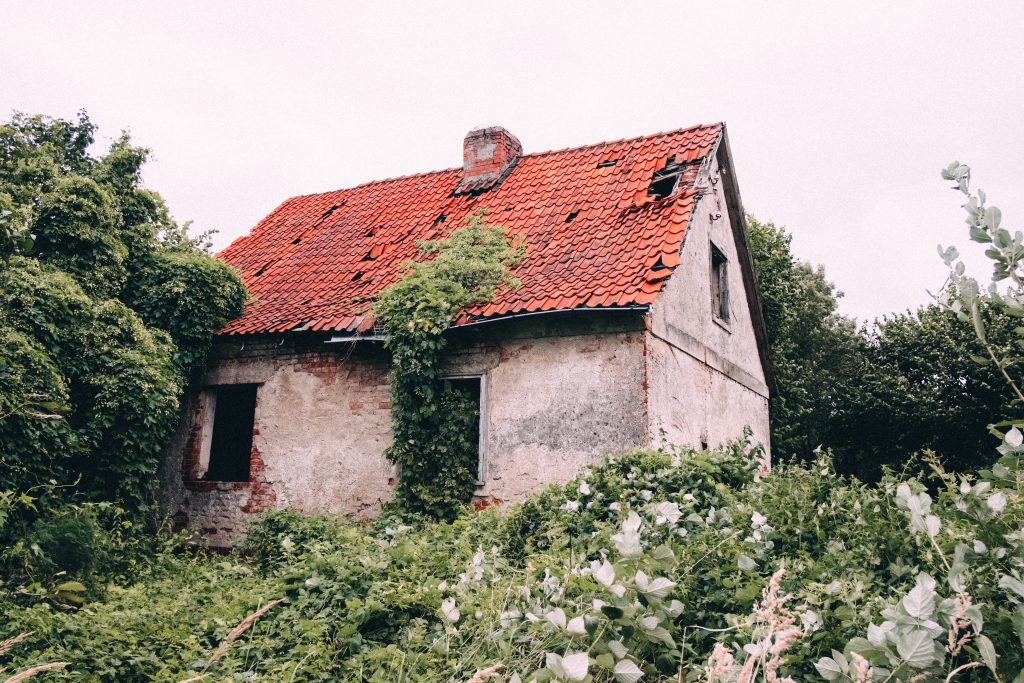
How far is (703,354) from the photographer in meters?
11.0

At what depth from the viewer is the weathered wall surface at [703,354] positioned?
9500 millimetres

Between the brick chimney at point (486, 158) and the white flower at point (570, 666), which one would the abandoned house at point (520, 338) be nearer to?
the brick chimney at point (486, 158)

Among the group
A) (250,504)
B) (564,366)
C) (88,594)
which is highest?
(564,366)

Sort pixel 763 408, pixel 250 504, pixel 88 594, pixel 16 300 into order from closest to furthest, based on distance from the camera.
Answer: pixel 88 594 < pixel 16 300 < pixel 250 504 < pixel 763 408

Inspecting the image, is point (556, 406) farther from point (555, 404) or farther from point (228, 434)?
point (228, 434)

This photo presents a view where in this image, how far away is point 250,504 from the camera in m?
11.3

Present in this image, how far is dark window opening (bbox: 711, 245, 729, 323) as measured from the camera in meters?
12.4

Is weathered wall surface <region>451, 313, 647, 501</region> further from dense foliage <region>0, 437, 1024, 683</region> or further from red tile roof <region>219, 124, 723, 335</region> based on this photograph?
dense foliage <region>0, 437, 1024, 683</region>

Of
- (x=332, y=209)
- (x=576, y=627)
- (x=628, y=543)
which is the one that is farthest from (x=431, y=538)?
(x=332, y=209)

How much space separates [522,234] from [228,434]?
6042 millimetres

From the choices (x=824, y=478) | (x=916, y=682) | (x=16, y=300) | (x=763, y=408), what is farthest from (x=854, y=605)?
(x=763, y=408)

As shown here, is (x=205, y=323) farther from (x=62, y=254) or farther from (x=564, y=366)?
(x=564, y=366)

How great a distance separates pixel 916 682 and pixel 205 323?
11004 mm

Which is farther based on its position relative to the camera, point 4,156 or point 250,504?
point 250,504
